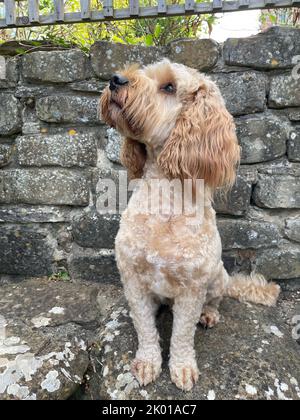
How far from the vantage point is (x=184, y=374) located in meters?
1.81

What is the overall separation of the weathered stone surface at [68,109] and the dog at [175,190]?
0.63m

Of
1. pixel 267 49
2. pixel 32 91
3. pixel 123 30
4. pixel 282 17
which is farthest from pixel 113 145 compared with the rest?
pixel 282 17

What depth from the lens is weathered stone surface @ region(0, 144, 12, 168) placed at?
8.35 ft

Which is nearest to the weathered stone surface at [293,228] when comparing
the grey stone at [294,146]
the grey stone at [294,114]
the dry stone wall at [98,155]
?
the dry stone wall at [98,155]

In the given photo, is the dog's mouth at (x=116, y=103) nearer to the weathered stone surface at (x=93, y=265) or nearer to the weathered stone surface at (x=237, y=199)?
the weathered stone surface at (x=237, y=199)

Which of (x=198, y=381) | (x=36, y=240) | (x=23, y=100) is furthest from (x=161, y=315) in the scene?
(x=23, y=100)

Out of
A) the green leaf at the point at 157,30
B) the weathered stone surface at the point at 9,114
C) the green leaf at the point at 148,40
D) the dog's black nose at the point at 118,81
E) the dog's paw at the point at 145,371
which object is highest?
the green leaf at the point at 157,30

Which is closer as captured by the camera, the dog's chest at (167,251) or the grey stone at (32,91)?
the dog's chest at (167,251)

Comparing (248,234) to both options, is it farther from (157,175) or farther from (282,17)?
(282,17)

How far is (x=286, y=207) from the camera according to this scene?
2439 mm

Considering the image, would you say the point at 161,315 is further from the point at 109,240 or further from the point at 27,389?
the point at 27,389

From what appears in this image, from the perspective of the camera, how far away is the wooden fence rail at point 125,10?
2.17 m

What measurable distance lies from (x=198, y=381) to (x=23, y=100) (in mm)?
2029

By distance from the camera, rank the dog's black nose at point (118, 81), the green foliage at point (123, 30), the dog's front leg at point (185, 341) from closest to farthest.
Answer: the dog's black nose at point (118, 81), the dog's front leg at point (185, 341), the green foliage at point (123, 30)
